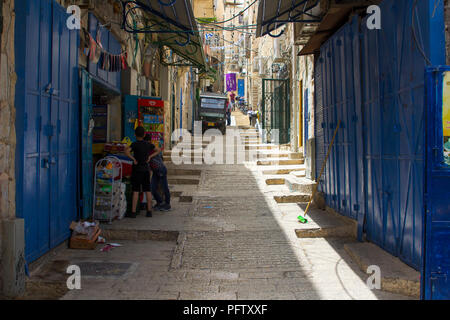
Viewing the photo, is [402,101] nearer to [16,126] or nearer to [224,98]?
[16,126]

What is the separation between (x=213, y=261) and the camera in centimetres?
522

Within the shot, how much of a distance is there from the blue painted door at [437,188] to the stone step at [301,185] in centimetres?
497

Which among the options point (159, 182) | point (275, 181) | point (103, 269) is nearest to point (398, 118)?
point (103, 269)

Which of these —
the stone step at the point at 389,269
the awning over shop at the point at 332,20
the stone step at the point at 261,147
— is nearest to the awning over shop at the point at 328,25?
the awning over shop at the point at 332,20

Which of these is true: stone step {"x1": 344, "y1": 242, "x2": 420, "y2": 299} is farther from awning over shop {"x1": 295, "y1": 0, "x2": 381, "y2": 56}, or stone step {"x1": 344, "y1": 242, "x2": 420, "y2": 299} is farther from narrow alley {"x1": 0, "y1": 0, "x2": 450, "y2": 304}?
awning over shop {"x1": 295, "y1": 0, "x2": 381, "y2": 56}

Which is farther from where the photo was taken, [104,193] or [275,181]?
[275,181]

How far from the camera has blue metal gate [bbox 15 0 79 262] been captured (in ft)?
13.7

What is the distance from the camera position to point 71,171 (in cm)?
587

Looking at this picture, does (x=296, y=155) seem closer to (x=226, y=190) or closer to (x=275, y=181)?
(x=275, y=181)

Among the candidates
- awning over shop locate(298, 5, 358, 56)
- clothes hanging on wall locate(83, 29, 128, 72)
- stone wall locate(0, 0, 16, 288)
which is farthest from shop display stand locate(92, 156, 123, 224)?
awning over shop locate(298, 5, 358, 56)

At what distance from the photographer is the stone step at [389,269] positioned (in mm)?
4016

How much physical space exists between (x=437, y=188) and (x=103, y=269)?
3.64 m

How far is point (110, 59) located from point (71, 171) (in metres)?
2.62
